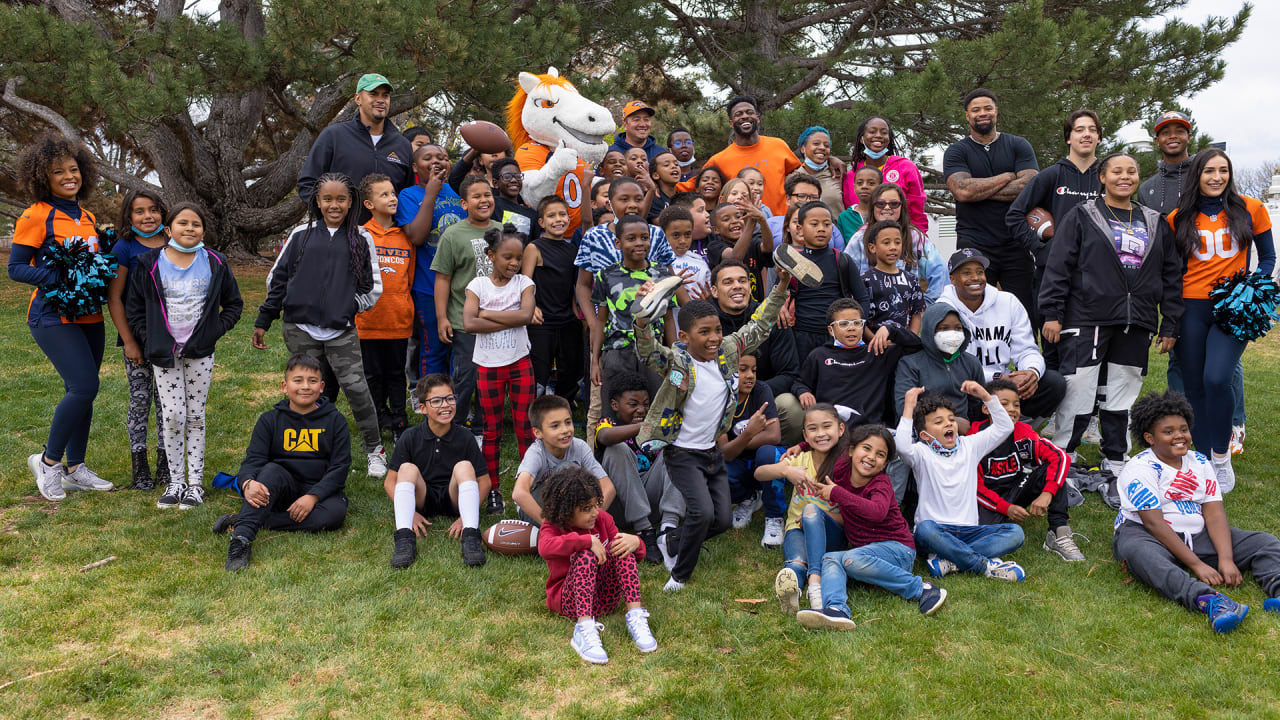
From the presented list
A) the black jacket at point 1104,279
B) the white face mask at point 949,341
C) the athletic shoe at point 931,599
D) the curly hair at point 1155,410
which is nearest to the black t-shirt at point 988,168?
the black jacket at point 1104,279

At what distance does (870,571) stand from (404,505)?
2.29m

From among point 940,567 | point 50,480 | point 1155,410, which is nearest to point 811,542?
point 940,567

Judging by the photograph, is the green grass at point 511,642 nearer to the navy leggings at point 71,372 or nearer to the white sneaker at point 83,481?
the white sneaker at point 83,481

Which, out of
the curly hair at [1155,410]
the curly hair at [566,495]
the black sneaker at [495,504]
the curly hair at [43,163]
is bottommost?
the black sneaker at [495,504]

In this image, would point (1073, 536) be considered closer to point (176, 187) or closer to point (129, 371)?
point (129, 371)

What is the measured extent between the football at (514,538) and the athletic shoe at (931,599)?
184 cm

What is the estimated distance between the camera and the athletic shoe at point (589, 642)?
10.6 feet

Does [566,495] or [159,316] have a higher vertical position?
[159,316]

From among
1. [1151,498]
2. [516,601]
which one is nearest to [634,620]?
[516,601]

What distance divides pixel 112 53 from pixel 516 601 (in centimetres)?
788

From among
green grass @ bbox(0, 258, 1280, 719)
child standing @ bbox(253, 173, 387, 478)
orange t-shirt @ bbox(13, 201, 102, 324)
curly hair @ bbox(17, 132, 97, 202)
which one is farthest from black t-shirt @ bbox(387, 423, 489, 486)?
curly hair @ bbox(17, 132, 97, 202)

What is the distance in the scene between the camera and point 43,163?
4621 millimetres

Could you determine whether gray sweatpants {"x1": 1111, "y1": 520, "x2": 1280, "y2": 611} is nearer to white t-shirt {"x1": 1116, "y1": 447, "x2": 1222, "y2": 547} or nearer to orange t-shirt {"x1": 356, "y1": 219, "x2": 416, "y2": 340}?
white t-shirt {"x1": 1116, "y1": 447, "x2": 1222, "y2": 547}

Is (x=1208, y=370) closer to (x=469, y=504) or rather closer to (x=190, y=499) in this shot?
(x=469, y=504)
